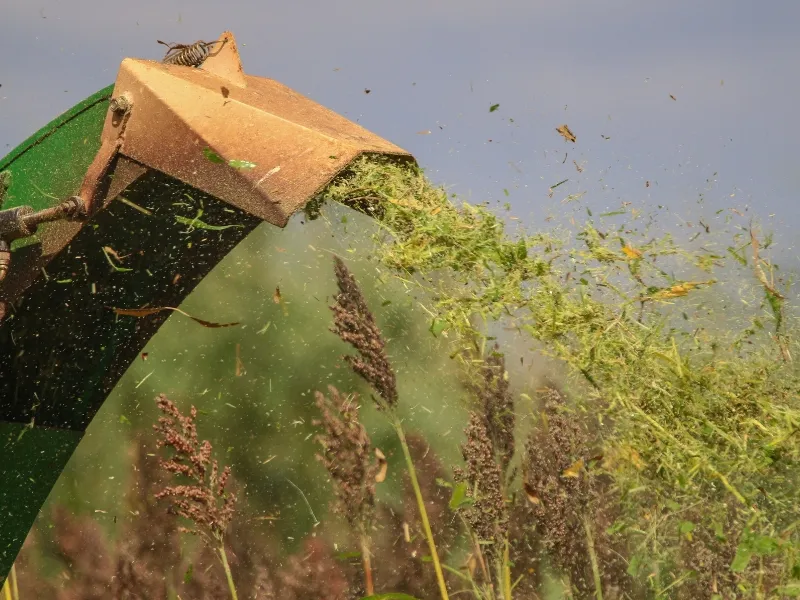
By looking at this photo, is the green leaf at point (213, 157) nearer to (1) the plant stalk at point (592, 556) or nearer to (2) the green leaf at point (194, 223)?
(2) the green leaf at point (194, 223)

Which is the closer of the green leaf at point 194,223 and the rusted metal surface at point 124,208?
the rusted metal surface at point 124,208

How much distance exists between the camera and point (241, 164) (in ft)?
6.93

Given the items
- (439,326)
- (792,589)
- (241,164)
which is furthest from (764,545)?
(241,164)

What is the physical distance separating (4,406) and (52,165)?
773 millimetres

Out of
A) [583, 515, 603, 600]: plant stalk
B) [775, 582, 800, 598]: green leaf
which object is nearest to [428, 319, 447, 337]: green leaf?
[583, 515, 603, 600]: plant stalk

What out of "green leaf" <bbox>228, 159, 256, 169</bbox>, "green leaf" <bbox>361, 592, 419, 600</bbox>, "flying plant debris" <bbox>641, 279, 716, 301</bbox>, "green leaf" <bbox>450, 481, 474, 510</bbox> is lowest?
"green leaf" <bbox>361, 592, 419, 600</bbox>

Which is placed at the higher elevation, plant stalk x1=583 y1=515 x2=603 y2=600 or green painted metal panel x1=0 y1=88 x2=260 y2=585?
green painted metal panel x1=0 y1=88 x2=260 y2=585

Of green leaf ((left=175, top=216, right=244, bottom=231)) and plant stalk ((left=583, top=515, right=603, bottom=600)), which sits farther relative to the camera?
plant stalk ((left=583, top=515, right=603, bottom=600))

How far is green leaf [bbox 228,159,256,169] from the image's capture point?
2107 mm

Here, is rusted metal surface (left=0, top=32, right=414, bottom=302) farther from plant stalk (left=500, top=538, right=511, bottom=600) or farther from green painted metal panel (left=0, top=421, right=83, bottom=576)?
plant stalk (left=500, top=538, right=511, bottom=600)

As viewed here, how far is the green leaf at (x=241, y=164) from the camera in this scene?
2.11 m

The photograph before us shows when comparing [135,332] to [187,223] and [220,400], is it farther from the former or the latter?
[220,400]

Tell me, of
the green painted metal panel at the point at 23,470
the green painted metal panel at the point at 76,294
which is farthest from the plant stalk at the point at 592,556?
the green painted metal panel at the point at 23,470

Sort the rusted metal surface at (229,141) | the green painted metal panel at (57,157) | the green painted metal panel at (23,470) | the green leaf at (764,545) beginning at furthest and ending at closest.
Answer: the green painted metal panel at (23,470) → the green painted metal panel at (57,157) → the green leaf at (764,545) → the rusted metal surface at (229,141)
